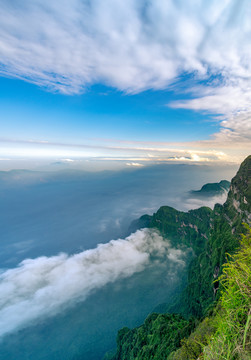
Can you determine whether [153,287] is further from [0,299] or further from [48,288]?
[0,299]

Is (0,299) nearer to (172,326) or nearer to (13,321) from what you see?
(13,321)

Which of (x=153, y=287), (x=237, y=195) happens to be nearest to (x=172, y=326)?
(x=237, y=195)

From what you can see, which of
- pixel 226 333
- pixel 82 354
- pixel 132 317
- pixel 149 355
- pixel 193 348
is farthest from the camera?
pixel 132 317

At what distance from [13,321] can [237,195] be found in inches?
9968

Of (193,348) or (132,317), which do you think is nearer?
(193,348)

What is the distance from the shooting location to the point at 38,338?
13912 cm

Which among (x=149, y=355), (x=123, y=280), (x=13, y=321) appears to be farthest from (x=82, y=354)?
(x=149, y=355)

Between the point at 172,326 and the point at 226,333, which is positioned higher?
the point at 226,333

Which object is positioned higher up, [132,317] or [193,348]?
[193,348]

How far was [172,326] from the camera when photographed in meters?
56.7

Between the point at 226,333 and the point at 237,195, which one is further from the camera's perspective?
the point at 237,195

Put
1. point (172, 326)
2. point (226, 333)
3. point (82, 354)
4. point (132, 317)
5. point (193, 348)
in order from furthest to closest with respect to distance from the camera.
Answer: point (132, 317)
point (82, 354)
point (172, 326)
point (193, 348)
point (226, 333)

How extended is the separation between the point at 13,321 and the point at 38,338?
128ft

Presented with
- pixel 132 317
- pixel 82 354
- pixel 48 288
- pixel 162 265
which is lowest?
pixel 48 288
